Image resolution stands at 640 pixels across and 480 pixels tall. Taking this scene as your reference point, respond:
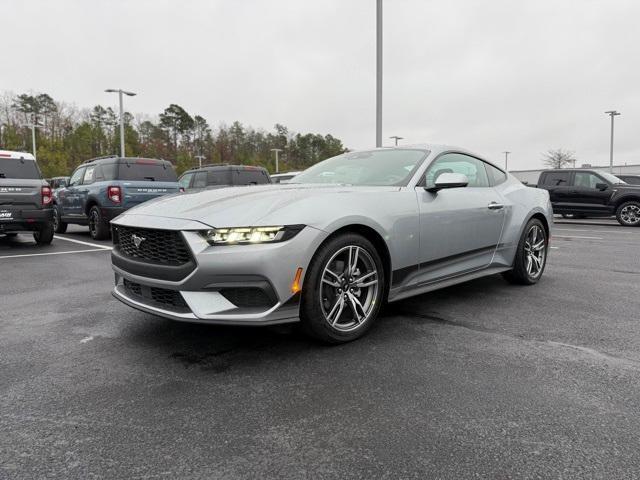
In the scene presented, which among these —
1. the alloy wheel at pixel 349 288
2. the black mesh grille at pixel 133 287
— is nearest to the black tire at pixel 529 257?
the alloy wheel at pixel 349 288

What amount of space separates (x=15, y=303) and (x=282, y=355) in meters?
3.05

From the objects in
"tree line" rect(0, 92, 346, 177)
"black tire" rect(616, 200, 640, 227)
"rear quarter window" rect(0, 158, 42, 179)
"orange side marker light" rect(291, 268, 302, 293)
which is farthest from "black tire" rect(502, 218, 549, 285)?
"tree line" rect(0, 92, 346, 177)

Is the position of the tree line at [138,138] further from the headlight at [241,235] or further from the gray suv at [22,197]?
the headlight at [241,235]

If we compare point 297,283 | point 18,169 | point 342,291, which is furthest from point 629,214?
point 18,169

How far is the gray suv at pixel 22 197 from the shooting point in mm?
8398

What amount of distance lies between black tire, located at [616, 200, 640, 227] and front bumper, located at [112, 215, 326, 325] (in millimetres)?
15278

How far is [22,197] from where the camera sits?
28.0 ft

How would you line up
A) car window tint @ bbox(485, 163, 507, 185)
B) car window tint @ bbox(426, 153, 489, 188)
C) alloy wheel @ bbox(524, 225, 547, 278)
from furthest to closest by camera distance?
alloy wheel @ bbox(524, 225, 547, 278) → car window tint @ bbox(485, 163, 507, 185) → car window tint @ bbox(426, 153, 489, 188)

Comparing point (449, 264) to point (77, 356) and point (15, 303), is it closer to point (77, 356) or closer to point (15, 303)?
point (77, 356)

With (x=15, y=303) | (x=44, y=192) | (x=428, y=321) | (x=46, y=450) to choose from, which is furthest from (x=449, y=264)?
(x=44, y=192)

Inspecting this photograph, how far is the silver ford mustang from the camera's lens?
290 cm

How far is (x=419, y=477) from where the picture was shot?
1850 millimetres

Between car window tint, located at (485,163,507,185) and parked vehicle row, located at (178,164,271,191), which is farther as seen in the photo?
parked vehicle row, located at (178,164,271,191)

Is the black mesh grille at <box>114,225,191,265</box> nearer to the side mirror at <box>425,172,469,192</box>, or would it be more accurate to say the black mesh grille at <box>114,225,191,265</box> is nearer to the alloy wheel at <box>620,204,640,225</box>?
the side mirror at <box>425,172,469,192</box>
